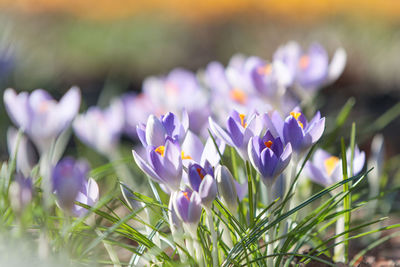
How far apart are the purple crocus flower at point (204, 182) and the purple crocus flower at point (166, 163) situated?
0.07ft

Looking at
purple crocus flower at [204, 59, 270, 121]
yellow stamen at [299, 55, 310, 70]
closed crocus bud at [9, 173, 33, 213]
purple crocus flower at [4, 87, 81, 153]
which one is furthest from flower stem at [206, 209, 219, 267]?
yellow stamen at [299, 55, 310, 70]

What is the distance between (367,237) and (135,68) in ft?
9.28

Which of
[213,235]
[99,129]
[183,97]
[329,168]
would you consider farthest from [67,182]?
[183,97]

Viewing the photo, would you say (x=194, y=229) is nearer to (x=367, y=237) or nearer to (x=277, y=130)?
(x=277, y=130)

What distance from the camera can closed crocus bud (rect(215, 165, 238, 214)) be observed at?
2.63ft

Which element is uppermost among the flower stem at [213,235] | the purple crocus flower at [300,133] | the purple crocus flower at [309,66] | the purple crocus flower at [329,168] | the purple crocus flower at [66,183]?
the purple crocus flower at [309,66]

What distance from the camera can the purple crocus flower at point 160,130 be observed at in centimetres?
84

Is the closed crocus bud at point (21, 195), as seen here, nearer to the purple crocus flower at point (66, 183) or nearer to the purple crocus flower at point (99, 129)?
the purple crocus flower at point (66, 183)

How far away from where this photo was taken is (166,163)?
786mm

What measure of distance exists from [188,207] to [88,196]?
20cm

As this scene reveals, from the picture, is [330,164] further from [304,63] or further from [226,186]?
[304,63]

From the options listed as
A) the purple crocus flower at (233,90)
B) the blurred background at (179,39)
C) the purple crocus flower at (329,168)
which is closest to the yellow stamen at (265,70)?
the purple crocus flower at (233,90)

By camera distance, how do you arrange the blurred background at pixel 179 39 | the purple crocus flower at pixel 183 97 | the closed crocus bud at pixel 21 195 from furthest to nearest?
the blurred background at pixel 179 39 → the purple crocus flower at pixel 183 97 → the closed crocus bud at pixel 21 195

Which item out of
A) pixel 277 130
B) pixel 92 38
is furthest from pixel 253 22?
pixel 277 130
